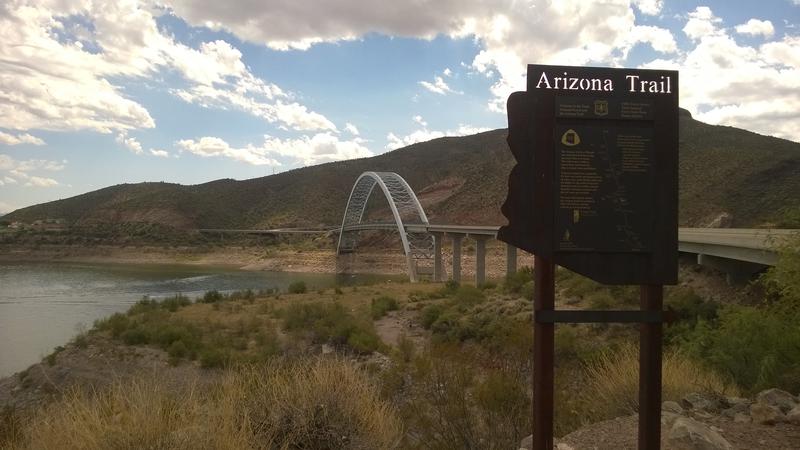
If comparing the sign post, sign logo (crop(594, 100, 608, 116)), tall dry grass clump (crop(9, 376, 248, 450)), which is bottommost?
tall dry grass clump (crop(9, 376, 248, 450))

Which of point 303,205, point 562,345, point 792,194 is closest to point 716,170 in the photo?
point 792,194

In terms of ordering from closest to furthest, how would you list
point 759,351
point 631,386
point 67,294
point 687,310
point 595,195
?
point 595,195 → point 631,386 → point 759,351 → point 687,310 → point 67,294

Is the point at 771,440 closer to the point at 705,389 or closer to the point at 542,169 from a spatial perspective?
the point at 705,389

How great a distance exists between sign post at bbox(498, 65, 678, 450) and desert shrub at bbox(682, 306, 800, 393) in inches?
148

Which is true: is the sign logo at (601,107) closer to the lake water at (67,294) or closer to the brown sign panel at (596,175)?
the brown sign panel at (596,175)

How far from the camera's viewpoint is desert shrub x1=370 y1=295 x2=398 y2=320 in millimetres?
22750

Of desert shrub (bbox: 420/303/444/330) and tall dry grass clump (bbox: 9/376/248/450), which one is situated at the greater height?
tall dry grass clump (bbox: 9/376/248/450)

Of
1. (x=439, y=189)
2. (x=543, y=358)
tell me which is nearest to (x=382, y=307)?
(x=543, y=358)

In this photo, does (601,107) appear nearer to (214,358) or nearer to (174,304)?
(214,358)

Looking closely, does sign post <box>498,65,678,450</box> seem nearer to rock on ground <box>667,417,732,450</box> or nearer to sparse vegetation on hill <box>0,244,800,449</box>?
rock on ground <box>667,417,732,450</box>

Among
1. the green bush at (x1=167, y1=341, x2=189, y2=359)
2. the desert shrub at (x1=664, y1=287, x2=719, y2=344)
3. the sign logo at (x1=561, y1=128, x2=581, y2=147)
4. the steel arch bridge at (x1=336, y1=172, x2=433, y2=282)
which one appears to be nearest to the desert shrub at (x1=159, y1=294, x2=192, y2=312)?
the green bush at (x1=167, y1=341, x2=189, y2=359)

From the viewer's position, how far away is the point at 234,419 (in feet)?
16.9

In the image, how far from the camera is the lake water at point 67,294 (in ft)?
75.6

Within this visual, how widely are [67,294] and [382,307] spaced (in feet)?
90.8
